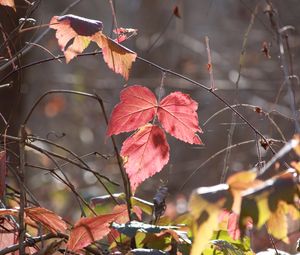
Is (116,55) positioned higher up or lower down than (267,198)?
higher up

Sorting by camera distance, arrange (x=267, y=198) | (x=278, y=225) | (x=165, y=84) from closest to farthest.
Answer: (x=267, y=198) < (x=278, y=225) < (x=165, y=84)

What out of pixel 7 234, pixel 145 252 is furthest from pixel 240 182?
pixel 7 234

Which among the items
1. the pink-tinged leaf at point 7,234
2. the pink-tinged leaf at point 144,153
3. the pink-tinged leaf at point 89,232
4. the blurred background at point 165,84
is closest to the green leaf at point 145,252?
the pink-tinged leaf at point 89,232

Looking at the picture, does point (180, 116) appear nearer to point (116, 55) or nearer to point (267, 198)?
point (116, 55)

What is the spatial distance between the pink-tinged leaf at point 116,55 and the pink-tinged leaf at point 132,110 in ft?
0.12

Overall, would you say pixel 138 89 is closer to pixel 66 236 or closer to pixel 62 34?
pixel 62 34

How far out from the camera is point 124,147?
1.36m

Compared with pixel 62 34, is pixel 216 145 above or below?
below

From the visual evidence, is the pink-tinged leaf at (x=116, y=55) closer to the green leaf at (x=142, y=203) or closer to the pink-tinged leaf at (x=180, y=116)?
the pink-tinged leaf at (x=180, y=116)


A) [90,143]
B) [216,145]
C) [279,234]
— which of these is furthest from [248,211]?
[90,143]

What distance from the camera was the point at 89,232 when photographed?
48.2 inches

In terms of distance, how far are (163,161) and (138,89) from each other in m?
0.15

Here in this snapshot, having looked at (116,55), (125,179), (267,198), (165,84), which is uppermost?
(116,55)

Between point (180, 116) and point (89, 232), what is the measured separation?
0.30 m
